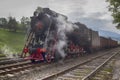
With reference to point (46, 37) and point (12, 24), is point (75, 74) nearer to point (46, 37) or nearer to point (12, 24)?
point (46, 37)

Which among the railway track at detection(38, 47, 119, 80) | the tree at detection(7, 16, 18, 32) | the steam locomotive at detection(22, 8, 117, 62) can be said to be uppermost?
the tree at detection(7, 16, 18, 32)

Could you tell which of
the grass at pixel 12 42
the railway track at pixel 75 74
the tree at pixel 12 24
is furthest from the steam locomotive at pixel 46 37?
the tree at pixel 12 24

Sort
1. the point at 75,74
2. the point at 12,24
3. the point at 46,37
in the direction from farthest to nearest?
the point at 12,24 → the point at 46,37 → the point at 75,74

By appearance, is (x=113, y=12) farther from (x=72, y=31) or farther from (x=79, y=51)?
(x=72, y=31)

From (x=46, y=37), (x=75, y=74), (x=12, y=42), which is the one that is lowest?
(x=75, y=74)

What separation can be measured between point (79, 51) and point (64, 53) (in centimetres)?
467

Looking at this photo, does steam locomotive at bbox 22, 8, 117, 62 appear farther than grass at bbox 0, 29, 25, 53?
No

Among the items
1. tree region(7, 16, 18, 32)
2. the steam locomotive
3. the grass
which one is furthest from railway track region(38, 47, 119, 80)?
tree region(7, 16, 18, 32)

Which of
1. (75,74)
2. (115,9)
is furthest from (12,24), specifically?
(75,74)

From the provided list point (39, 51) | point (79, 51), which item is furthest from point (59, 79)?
point (79, 51)

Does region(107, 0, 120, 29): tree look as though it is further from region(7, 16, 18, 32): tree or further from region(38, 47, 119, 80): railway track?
region(7, 16, 18, 32): tree

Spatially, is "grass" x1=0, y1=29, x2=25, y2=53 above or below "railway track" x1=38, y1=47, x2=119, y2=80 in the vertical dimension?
above

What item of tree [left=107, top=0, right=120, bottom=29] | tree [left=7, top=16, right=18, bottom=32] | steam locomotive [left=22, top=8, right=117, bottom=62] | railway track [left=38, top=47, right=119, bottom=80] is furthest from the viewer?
tree [left=7, top=16, right=18, bottom=32]

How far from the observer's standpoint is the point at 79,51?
20.8 m
